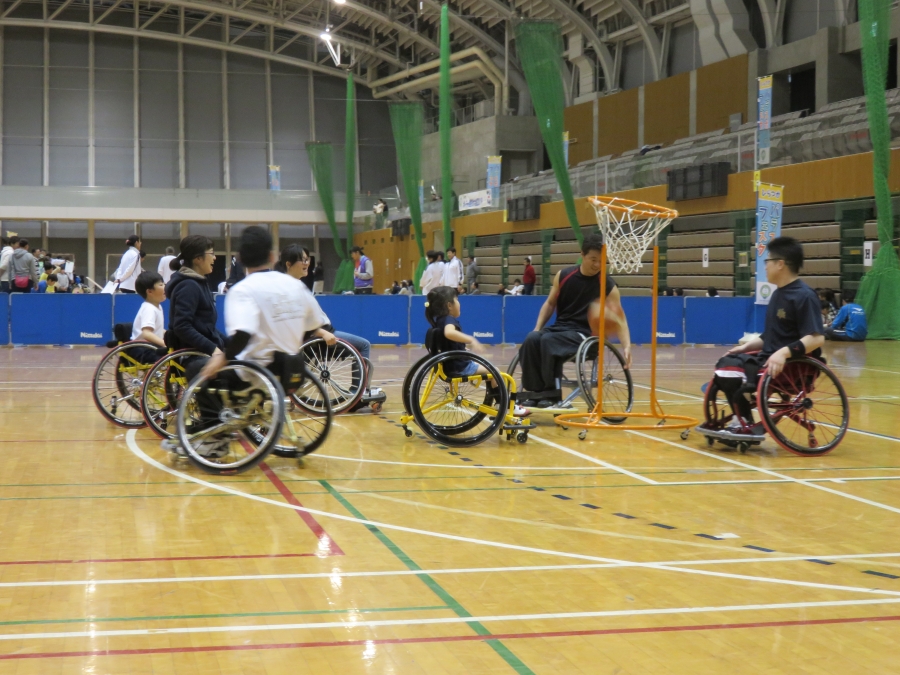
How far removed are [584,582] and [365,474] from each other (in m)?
2.30

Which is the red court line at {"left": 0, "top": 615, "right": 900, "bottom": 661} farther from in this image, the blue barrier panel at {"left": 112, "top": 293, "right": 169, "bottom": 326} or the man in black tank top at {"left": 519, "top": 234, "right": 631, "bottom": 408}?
the blue barrier panel at {"left": 112, "top": 293, "right": 169, "bottom": 326}

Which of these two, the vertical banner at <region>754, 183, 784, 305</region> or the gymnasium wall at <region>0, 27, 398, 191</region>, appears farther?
the gymnasium wall at <region>0, 27, 398, 191</region>

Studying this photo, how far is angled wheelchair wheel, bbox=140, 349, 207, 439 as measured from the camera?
650cm

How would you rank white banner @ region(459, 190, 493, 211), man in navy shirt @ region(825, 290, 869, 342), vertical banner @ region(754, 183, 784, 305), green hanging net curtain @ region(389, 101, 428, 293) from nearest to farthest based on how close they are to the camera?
vertical banner @ region(754, 183, 784, 305), man in navy shirt @ region(825, 290, 869, 342), green hanging net curtain @ region(389, 101, 428, 293), white banner @ region(459, 190, 493, 211)

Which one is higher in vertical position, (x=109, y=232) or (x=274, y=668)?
(x=109, y=232)

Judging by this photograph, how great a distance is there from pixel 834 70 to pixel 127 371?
19.1 metres

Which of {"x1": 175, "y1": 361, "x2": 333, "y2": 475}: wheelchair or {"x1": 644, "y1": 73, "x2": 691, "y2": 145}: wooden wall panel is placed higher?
{"x1": 644, "y1": 73, "x2": 691, "y2": 145}: wooden wall panel

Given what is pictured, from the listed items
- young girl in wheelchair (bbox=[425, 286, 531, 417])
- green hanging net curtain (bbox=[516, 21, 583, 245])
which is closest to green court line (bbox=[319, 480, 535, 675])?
young girl in wheelchair (bbox=[425, 286, 531, 417])

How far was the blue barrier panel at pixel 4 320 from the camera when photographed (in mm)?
15789

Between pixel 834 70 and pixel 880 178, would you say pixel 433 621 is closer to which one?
pixel 880 178

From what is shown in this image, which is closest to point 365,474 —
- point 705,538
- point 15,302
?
point 705,538

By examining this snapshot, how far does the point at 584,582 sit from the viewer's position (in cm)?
363

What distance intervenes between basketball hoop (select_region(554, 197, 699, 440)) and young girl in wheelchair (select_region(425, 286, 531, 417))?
1.02m

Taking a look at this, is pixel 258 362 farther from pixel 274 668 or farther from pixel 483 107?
pixel 483 107
